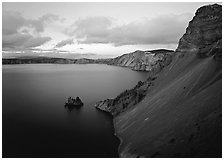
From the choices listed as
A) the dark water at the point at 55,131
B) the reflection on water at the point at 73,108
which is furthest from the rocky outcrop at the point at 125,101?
the reflection on water at the point at 73,108

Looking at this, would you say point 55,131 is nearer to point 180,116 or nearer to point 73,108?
point 73,108

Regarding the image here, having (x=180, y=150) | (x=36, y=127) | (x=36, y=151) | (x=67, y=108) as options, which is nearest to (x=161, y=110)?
(x=180, y=150)

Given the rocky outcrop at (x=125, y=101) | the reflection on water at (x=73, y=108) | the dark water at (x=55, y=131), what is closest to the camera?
the dark water at (x=55, y=131)

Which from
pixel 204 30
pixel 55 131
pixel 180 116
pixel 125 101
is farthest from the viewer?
pixel 204 30

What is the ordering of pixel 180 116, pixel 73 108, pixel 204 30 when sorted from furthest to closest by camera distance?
1. pixel 73 108
2. pixel 204 30
3. pixel 180 116

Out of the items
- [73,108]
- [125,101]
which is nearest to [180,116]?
[125,101]

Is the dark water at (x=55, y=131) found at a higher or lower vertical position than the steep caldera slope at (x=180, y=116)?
lower

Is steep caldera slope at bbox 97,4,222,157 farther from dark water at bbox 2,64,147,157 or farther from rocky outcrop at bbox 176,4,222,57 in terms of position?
dark water at bbox 2,64,147,157

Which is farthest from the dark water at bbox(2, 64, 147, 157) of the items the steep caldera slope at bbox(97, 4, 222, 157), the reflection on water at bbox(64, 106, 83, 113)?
the steep caldera slope at bbox(97, 4, 222, 157)

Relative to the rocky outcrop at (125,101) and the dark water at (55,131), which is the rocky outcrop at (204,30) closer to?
the rocky outcrop at (125,101)
